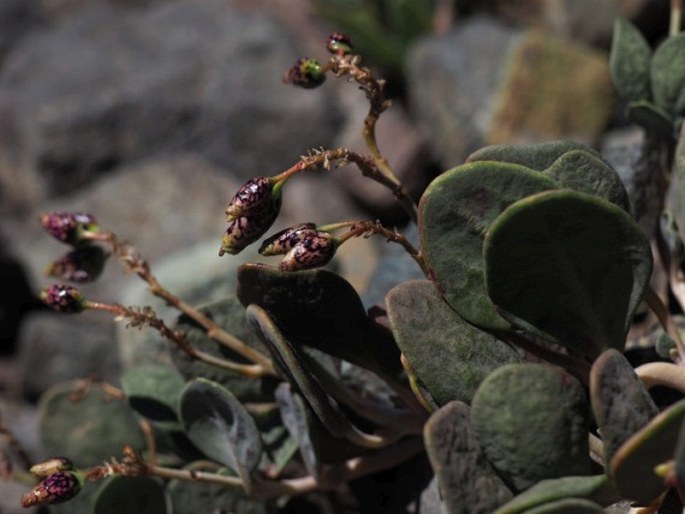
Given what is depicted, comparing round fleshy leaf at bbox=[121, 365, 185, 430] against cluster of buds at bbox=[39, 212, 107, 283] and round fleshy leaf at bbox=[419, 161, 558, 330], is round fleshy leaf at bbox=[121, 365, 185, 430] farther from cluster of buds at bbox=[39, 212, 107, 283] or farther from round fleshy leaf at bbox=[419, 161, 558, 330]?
round fleshy leaf at bbox=[419, 161, 558, 330]

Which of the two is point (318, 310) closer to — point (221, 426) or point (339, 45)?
point (221, 426)

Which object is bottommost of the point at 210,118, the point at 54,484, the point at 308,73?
the point at 210,118

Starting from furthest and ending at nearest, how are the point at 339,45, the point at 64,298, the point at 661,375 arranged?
the point at 64,298, the point at 339,45, the point at 661,375

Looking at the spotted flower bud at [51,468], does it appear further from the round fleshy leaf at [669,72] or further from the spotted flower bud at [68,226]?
the round fleshy leaf at [669,72]

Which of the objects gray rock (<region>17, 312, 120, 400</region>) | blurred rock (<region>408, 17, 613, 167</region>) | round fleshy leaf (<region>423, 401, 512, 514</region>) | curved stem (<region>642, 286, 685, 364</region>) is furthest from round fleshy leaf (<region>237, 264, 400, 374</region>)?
blurred rock (<region>408, 17, 613, 167</region>)

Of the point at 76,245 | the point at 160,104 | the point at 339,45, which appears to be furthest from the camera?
the point at 160,104

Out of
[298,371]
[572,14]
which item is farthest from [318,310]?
[572,14]

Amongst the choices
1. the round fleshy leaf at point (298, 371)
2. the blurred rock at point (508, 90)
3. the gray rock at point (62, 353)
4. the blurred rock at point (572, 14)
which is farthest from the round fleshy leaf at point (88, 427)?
the blurred rock at point (572, 14)

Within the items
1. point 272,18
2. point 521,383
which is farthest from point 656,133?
point 272,18
